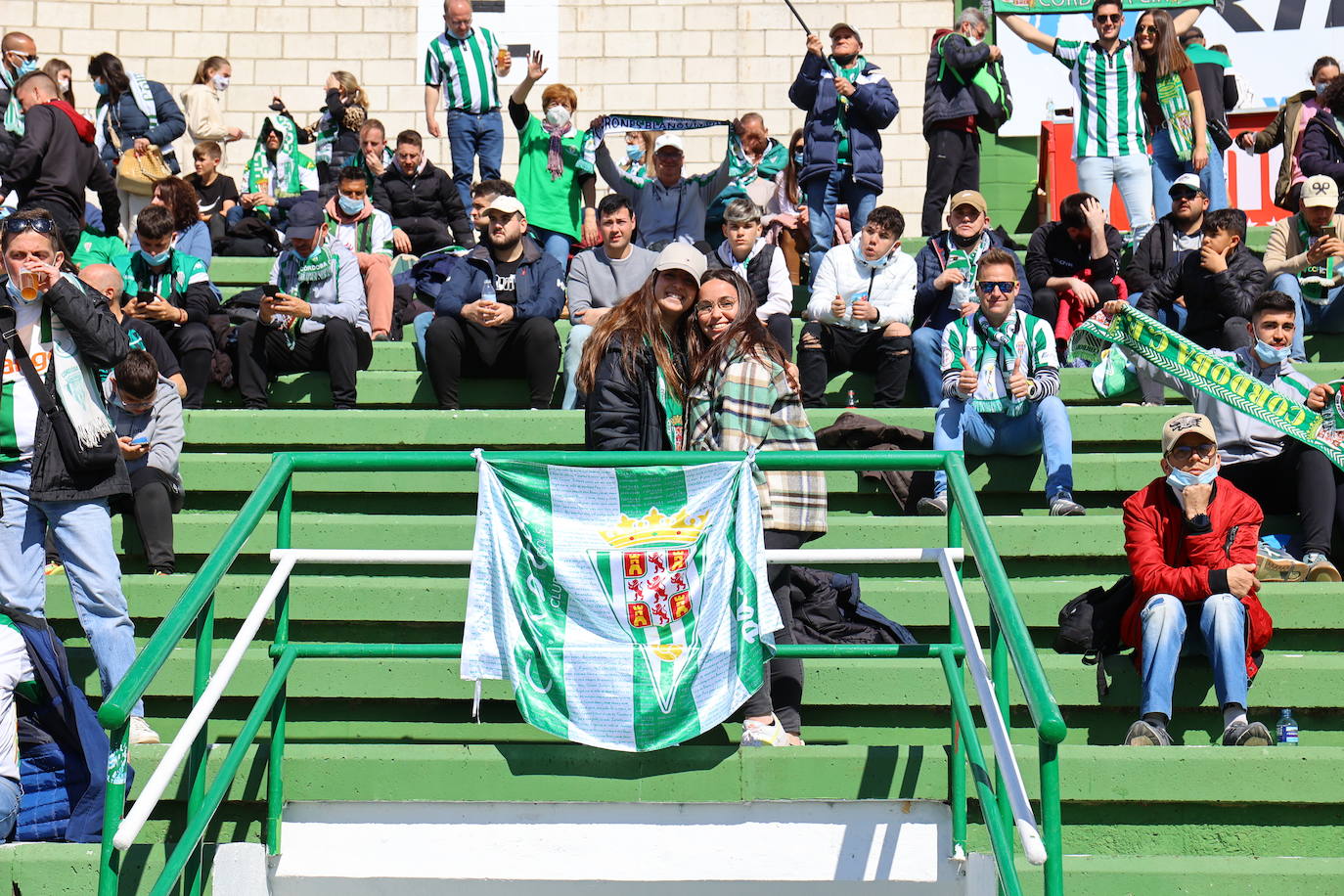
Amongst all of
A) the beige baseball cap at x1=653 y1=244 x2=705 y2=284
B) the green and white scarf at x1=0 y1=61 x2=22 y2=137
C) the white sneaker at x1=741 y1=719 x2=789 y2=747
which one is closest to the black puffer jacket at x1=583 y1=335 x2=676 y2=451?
the beige baseball cap at x1=653 y1=244 x2=705 y2=284

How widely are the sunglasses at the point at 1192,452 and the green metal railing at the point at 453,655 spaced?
4.37 feet

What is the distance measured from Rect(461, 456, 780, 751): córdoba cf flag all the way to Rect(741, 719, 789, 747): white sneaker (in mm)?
232

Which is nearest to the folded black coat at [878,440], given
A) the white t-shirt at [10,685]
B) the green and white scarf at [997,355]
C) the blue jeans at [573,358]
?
the green and white scarf at [997,355]

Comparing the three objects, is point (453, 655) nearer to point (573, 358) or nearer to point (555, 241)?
point (573, 358)

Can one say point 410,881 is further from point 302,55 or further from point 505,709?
point 302,55

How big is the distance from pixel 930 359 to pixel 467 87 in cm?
481

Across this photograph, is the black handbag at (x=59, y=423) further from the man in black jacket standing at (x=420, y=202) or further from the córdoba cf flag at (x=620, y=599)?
the man in black jacket standing at (x=420, y=202)

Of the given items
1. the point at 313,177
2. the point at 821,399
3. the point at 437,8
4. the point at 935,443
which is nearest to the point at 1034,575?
the point at 935,443

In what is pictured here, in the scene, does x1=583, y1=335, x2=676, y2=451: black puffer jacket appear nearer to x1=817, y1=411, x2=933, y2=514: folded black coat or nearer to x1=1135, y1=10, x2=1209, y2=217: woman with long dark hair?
x1=817, y1=411, x2=933, y2=514: folded black coat

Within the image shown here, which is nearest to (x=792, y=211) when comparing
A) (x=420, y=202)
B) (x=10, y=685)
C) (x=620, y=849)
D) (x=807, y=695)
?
(x=420, y=202)

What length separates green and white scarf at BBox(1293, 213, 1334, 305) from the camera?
28.8 feet

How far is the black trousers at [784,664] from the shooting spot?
5.41 metres

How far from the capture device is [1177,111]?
10.4 m

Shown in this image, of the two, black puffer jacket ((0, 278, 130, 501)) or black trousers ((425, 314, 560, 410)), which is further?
black trousers ((425, 314, 560, 410))
